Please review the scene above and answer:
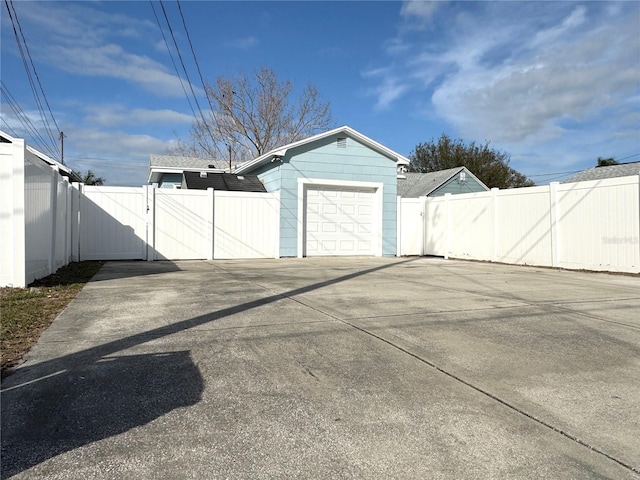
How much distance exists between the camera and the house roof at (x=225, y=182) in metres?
16.1

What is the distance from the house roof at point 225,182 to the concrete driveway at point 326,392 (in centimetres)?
1021

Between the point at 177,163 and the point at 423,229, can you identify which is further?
the point at 177,163

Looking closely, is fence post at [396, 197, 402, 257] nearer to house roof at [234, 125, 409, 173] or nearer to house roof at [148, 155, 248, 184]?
house roof at [234, 125, 409, 173]

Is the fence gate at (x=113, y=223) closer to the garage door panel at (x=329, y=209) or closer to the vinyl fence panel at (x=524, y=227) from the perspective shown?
the garage door panel at (x=329, y=209)

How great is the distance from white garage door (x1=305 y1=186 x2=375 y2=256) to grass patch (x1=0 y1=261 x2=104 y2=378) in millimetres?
7891

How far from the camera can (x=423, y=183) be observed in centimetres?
2797

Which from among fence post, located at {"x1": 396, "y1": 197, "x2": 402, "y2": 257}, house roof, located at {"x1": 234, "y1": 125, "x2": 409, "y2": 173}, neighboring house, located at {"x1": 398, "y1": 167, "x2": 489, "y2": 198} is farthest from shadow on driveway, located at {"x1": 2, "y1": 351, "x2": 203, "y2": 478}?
neighboring house, located at {"x1": 398, "y1": 167, "x2": 489, "y2": 198}

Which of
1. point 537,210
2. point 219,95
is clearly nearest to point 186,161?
point 219,95

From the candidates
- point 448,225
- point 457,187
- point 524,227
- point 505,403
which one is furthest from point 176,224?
point 457,187

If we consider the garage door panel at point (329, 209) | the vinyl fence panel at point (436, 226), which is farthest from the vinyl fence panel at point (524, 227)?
the garage door panel at point (329, 209)

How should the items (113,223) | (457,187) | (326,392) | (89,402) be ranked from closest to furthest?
(89,402)
(326,392)
(113,223)
(457,187)

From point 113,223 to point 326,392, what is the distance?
12.1 metres

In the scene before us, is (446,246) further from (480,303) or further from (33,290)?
(33,290)

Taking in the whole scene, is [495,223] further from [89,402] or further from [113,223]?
[89,402]
